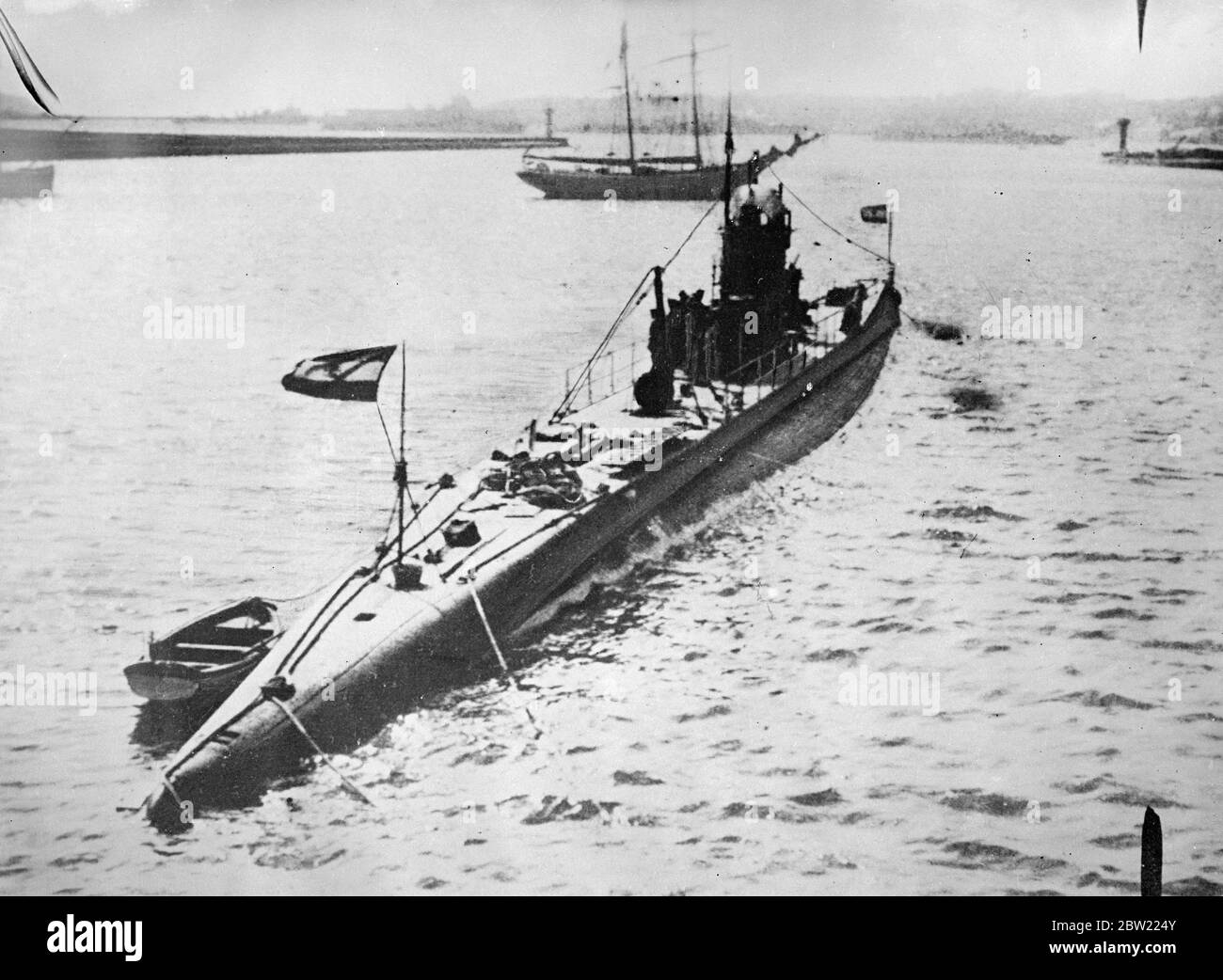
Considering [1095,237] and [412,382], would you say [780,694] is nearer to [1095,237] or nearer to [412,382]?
[412,382]

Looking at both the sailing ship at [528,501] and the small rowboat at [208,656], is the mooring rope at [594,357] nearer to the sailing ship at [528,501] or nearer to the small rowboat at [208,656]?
the sailing ship at [528,501]

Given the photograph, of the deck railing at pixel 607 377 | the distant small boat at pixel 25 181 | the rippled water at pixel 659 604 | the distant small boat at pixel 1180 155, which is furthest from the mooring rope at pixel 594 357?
the distant small boat at pixel 25 181

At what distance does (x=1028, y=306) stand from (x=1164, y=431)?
17.2 m

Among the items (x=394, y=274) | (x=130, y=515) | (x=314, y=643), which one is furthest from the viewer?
(x=394, y=274)

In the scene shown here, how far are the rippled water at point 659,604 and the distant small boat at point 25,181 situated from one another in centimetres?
147

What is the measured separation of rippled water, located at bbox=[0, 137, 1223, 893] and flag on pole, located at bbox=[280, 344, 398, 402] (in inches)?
138

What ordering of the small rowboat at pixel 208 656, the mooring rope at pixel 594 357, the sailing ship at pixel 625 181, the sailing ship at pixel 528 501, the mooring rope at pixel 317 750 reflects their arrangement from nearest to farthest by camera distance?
the mooring rope at pixel 317 750
the sailing ship at pixel 528 501
the small rowboat at pixel 208 656
the mooring rope at pixel 594 357
the sailing ship at pixel 625 181

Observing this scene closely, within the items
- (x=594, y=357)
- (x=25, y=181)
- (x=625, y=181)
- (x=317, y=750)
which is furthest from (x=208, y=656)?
(x=625, y=181)

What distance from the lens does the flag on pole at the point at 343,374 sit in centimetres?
1078

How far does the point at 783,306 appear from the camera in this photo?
83.3 feet

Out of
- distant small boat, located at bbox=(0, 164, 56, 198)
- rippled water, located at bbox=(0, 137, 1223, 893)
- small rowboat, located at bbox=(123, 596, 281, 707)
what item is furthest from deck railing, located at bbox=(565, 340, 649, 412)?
distant small boat, located at bbox=(0, 164, 56, 198)

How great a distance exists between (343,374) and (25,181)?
28.3 metres
